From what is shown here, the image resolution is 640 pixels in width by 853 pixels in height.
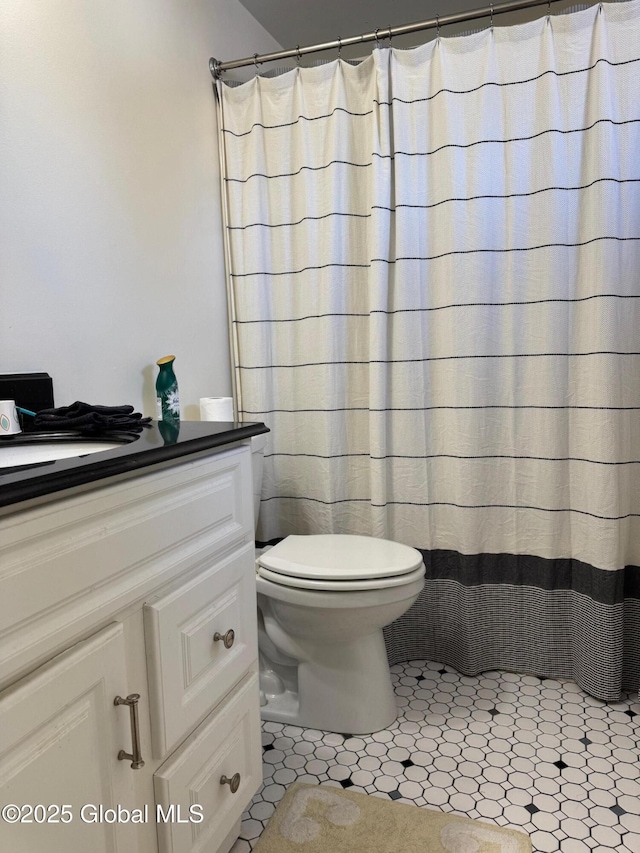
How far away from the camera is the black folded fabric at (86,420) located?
1186 mm

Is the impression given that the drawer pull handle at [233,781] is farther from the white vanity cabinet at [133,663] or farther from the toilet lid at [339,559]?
the toilet lid at [339,559]

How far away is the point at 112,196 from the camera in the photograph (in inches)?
61.1

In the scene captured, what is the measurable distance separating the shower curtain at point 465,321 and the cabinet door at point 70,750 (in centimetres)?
118

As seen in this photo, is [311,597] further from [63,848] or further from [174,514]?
[63,848]

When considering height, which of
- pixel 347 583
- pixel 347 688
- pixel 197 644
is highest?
pixel 197 644

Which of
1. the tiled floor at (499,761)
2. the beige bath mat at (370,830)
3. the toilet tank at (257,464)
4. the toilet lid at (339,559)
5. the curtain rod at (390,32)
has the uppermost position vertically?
the curtain rod at (390,32)

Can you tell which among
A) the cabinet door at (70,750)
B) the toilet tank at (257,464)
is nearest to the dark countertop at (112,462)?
the cabinet door at (70,750)

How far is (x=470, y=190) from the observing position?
182cm

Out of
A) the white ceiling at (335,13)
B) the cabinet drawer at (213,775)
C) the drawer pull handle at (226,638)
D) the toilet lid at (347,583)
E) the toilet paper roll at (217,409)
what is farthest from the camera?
the white ceiling at (335,13)

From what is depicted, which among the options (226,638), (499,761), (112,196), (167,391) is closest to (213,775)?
(226,638)

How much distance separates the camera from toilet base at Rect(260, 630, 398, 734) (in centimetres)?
166

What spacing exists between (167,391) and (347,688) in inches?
36.4

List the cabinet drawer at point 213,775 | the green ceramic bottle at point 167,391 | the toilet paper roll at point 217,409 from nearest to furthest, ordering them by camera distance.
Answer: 1. the cabinet drawer at point 213,775
2. the green ceramic bottle at point 167,391
3. the toilet paper roll at point 217,409

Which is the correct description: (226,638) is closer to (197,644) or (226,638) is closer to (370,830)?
(197,644)
